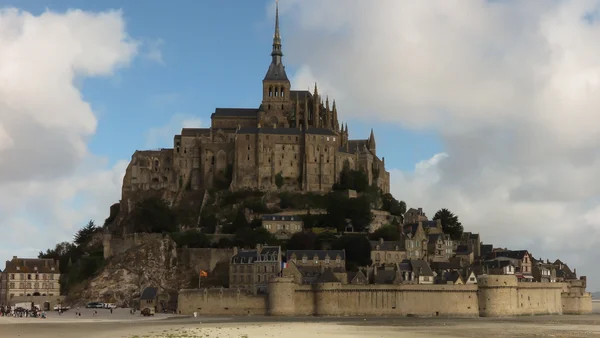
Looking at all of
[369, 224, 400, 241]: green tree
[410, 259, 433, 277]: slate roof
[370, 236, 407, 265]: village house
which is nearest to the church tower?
[369, 224, 400, 241]: green tree

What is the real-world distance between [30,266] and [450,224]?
46.1 m

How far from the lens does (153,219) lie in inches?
3846

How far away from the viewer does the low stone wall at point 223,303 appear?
261 feet

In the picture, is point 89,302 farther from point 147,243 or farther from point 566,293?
point 566,293

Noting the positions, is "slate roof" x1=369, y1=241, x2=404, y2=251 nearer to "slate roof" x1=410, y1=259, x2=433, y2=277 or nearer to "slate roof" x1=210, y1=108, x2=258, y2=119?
"slate roof" x1=410, y1=259, x2=433, y2=277

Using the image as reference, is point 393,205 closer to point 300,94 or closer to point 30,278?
point 300,94

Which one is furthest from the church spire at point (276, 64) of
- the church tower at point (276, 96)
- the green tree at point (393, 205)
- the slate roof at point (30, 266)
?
the slate roof at point (30, 266)

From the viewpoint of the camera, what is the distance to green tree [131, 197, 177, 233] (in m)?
97.5

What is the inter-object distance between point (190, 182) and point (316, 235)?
2115 cm

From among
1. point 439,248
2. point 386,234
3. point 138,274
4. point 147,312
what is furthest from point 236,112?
point 147,312

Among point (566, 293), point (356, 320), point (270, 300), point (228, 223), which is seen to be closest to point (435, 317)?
point (356, 320)

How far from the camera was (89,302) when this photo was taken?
85312mm

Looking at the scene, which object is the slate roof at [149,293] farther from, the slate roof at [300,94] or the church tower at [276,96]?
the slate roof at [300,94]

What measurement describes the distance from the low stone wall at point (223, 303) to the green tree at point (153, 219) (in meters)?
18.8
